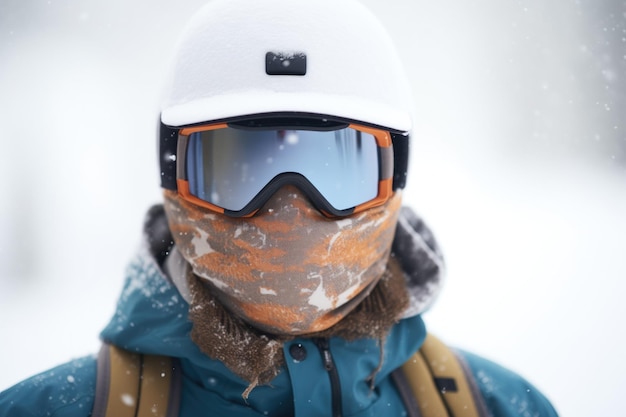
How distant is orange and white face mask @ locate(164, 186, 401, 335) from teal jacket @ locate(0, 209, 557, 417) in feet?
0.41

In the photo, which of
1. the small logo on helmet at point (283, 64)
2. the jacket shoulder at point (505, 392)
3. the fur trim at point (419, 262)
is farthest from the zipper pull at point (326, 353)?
the small logo on helmet at point (283, 64)

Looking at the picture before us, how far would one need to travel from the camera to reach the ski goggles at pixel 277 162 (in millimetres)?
1537

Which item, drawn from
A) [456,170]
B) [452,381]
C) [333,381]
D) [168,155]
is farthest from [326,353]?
[456,170]

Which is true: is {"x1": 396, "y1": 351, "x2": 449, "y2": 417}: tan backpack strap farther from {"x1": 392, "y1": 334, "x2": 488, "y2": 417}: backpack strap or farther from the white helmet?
the white helmet

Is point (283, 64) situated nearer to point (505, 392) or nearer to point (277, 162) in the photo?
point (277, 162)

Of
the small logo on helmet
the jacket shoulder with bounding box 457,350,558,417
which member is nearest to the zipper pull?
the jacket shoulder with bounding box 457,350,558,417

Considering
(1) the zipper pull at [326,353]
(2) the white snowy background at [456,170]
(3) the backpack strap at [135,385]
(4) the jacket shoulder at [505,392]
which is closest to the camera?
(3) the backpack strap at [135,385]

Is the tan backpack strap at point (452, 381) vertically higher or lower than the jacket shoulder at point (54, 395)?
lower

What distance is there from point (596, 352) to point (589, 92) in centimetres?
777

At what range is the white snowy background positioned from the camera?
4809 millimetres

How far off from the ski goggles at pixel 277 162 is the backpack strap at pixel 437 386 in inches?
23.1

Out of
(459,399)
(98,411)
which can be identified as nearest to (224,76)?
(98,411)

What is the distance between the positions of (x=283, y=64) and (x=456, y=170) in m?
7.82

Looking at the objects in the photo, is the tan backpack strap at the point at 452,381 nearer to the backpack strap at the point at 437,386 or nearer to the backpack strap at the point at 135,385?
the backpack strap at the point at 437,386
